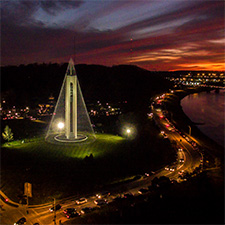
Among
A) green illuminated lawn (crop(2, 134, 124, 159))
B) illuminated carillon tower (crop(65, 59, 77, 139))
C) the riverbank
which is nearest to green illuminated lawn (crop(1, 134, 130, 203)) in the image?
green illuminated lawn (crop(2, 134, 124, 159))

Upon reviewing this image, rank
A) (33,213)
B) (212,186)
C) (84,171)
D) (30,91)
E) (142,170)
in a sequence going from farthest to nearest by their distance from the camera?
(30,91) → (142,170) → (84,171) → (212,186) → (33,213)

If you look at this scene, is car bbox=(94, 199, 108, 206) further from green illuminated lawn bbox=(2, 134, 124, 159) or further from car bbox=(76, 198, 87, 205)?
green illuminated lawn bbox=(2, 134, 124, 159)

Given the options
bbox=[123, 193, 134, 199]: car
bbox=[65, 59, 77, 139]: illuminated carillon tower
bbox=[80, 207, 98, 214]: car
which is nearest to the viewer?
bbox=[80, 207, 98, 214]: car

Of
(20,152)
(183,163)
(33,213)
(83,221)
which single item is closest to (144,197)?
(83,221)

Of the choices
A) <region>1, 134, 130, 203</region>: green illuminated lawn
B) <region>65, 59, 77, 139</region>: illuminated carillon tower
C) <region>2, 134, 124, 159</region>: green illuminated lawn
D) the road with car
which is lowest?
the road with car

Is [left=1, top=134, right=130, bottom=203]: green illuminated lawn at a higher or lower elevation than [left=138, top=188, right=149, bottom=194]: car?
higher

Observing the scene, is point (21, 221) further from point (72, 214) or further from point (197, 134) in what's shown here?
point (197, 134)

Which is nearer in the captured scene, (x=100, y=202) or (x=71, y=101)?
(x=100, y=202)

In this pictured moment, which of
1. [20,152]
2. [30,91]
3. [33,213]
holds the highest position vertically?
[30,91]

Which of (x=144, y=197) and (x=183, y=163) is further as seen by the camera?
(x=183, y=163)

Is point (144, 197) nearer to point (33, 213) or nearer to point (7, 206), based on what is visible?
point (33, 213)

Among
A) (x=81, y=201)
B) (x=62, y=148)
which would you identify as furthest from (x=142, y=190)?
(x=62, y=148)
